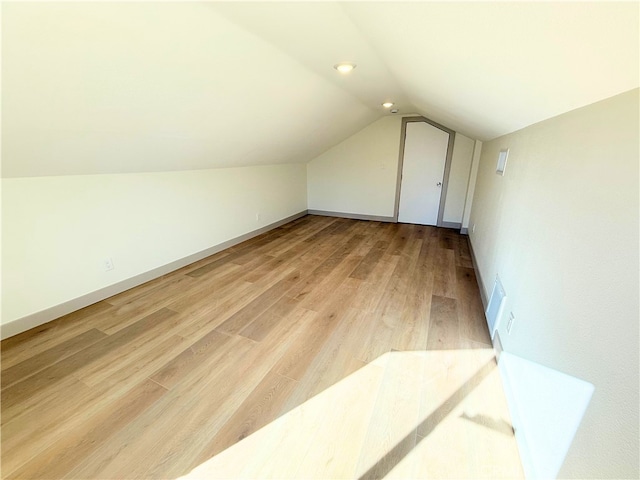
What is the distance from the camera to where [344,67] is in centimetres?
202

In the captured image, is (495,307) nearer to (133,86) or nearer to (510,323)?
(510,323)

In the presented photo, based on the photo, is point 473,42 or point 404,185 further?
point 404,185

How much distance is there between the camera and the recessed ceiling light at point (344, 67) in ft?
6.52

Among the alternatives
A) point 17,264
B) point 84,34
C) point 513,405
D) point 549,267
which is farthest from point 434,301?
point 17,264

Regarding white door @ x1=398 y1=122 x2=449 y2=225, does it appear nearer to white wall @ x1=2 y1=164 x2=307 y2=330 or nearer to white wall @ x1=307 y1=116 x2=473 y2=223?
white wall @ x1=307 y1=116 x2=473 y2=223

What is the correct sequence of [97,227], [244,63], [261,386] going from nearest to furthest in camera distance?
[261,386] → [244,63] → [97,227]

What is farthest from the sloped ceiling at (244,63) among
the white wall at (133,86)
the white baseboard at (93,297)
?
the white baseboard at (93,297)

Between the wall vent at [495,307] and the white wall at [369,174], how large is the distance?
3124mm

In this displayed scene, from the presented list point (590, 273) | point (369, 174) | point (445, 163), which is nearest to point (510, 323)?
point (590, 273)

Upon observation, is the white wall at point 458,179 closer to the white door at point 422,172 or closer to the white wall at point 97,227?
the white door at point 422,172

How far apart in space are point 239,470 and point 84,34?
2.03 meters

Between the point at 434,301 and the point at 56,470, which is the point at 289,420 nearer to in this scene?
the point at 56,470

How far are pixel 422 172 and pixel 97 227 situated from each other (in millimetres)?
4825

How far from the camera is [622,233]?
32.5 inches
